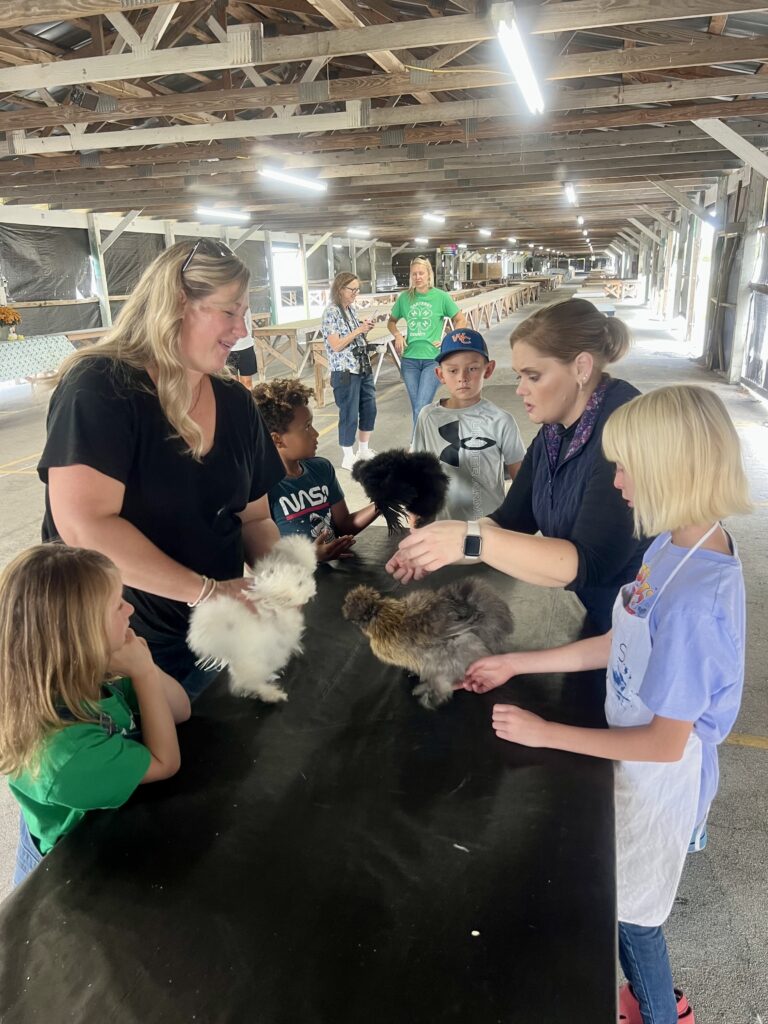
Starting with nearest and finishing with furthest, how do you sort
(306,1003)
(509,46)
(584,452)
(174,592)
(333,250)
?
(306,1003) → (174,592) → (584,452) → (509,46) → (333,250)

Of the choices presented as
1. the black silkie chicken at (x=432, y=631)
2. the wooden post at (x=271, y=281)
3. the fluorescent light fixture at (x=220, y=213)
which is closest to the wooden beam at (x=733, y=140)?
the black silkie chicken at (x=432, y=631)

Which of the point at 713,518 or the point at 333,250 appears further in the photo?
the point at 333,250

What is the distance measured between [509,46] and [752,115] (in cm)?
409

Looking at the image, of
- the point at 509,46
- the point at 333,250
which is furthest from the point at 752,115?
the point at 333,250

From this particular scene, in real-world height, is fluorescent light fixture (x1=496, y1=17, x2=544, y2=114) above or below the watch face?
above

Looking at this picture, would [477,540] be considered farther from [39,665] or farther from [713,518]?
[39,665]

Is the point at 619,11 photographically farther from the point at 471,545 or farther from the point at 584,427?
the point at 471,545

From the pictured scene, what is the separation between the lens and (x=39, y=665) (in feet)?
3.35

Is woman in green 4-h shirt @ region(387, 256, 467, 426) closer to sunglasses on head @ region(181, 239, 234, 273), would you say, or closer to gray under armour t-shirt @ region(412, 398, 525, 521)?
gray under armour t-shirt @ region(412, 398, 525, 521)

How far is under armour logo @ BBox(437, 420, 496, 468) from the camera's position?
2.71m

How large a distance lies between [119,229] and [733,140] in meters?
10.3

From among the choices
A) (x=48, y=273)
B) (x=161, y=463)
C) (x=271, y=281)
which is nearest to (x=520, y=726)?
(x=161, y=463)

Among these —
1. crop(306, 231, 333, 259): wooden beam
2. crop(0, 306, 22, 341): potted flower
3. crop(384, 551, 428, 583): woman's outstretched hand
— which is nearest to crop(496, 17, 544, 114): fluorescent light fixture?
crop(384, 551, 428, 583): woman's outstretched hand

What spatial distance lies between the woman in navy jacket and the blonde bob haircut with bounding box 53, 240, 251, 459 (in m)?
0.59
